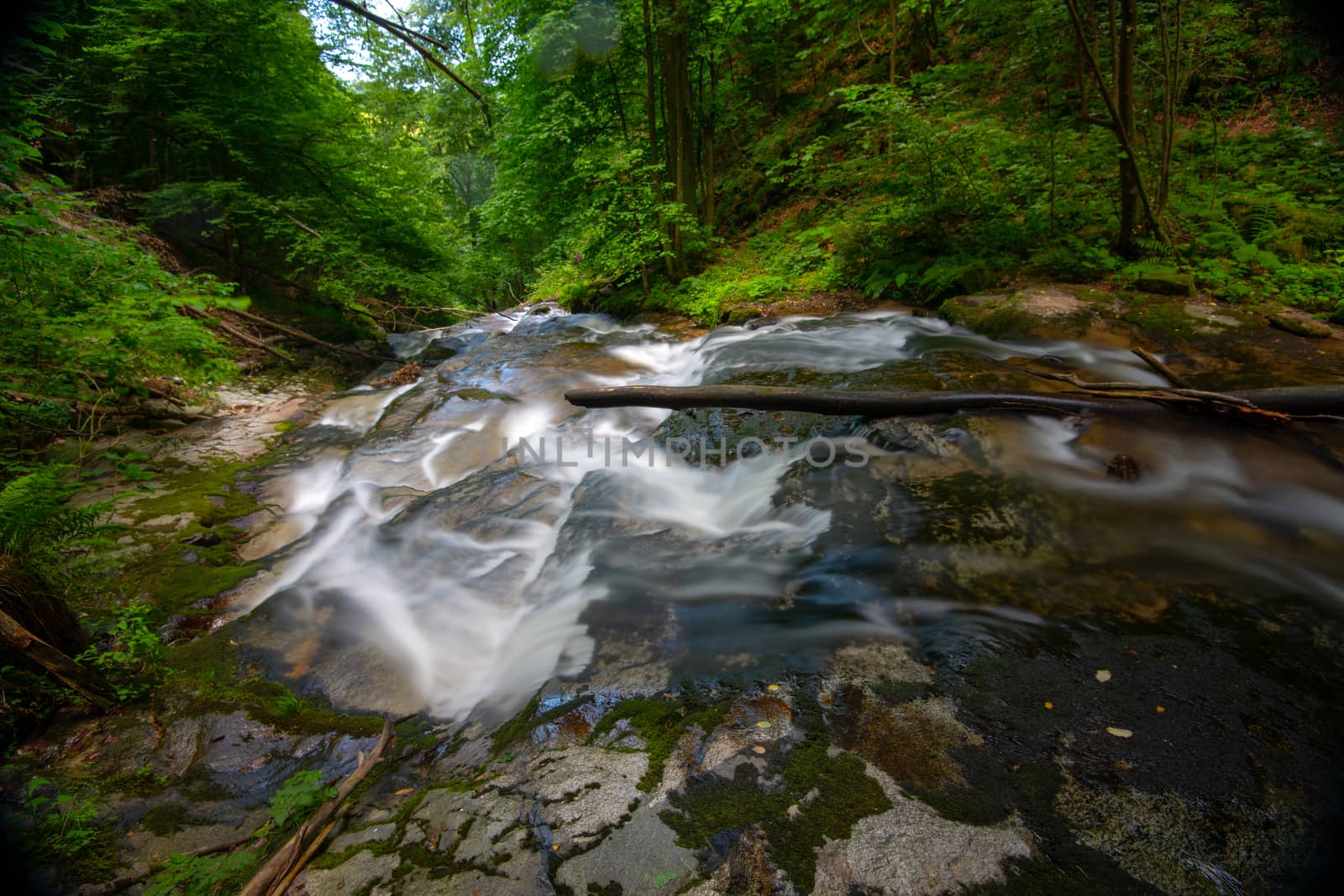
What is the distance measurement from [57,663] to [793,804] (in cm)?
338

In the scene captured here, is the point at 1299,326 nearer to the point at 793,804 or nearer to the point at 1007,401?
the point at 1007,401

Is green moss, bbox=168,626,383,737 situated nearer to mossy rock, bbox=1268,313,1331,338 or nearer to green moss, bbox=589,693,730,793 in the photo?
green moss, bbox=589,693,730,793

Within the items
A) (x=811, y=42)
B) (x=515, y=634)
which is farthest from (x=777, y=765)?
(x=811, y=42)

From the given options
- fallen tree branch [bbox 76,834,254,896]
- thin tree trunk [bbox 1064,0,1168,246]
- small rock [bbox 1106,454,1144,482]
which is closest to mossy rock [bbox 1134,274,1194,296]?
thin tree trunk [bbox 1064,0,1168,246]

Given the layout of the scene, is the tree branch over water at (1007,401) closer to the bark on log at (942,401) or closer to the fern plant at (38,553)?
the bark on log at (942,401)

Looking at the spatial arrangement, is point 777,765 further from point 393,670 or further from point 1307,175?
point 1307,175

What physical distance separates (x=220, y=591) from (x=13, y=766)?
146 centimetres

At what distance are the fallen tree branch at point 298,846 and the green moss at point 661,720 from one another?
969mm

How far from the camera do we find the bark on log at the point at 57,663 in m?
Answer: 2.27

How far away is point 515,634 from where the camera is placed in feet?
10.6

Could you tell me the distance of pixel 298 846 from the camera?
1734mm

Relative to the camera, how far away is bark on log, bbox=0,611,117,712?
2273 mm

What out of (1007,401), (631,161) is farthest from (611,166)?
(1007,401)

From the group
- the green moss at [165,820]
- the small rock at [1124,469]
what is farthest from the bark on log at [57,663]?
the small rock at [1124,469]
